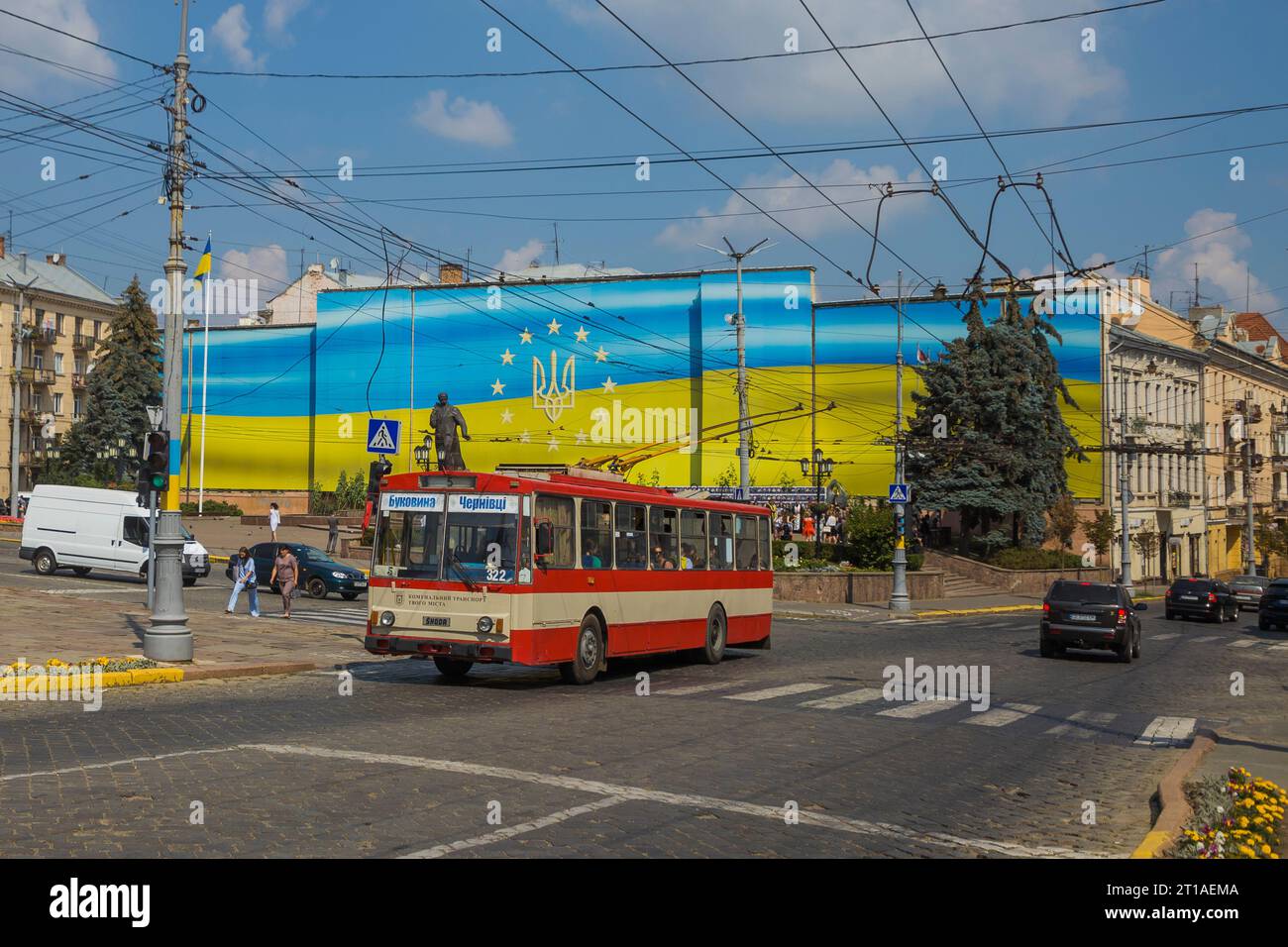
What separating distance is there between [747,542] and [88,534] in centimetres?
2252

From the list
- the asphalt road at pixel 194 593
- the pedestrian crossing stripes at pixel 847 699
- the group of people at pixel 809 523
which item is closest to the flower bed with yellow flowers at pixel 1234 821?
the pedestrian crossing stripes at pixel 847 699

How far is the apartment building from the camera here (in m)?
89.8

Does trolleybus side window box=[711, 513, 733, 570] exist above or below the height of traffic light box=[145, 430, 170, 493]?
below

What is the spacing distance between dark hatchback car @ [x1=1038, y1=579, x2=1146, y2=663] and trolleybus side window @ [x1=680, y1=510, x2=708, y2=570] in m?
8.23

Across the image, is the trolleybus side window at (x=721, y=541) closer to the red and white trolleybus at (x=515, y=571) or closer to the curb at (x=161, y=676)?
the red and white trolleybus at (x=515, y=571)

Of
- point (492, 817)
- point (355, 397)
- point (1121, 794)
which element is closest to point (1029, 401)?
point (355, 397)

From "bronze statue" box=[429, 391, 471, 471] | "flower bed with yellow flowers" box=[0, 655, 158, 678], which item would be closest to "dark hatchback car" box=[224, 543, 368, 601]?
"bronze statue" box=[429, 391, 471, 471]

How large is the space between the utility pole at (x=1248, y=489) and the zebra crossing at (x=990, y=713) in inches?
2388

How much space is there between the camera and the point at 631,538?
2117 centimetres

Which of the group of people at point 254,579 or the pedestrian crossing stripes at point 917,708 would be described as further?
the group of people at point 254,579

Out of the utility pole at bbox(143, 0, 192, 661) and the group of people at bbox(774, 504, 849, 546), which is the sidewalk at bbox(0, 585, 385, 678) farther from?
the group of people at bbox(774, 504, 849, 546)

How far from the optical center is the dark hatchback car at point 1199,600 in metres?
46.6
